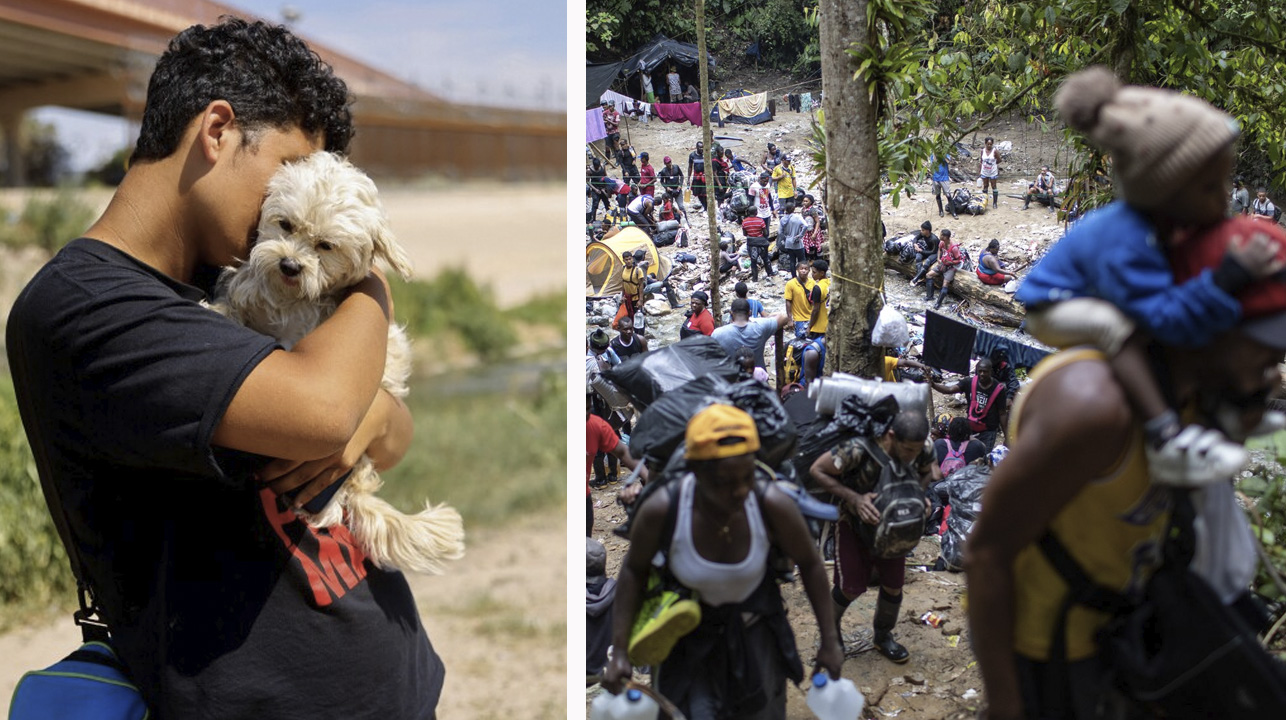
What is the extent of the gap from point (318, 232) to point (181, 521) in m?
0.67

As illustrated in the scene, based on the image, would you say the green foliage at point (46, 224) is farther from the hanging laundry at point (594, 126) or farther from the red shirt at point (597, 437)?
the hanging laundry at point (594, 126)

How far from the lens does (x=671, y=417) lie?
2967mm

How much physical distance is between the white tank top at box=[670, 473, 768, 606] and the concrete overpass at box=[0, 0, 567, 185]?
7.61 ft

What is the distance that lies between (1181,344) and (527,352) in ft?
31.6

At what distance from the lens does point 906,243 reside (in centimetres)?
1628

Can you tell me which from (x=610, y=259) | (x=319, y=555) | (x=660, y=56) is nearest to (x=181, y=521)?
(x=319, y=555)

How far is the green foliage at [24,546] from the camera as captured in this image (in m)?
6.02

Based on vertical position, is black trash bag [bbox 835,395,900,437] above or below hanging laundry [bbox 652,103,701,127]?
below

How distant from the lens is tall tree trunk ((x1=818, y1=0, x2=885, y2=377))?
515 centimetres

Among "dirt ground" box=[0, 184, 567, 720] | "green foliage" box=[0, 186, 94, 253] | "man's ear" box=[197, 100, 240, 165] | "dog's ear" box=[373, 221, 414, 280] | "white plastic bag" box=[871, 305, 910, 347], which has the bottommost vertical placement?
"dirt ground" box=[0, 184, 567, 720]

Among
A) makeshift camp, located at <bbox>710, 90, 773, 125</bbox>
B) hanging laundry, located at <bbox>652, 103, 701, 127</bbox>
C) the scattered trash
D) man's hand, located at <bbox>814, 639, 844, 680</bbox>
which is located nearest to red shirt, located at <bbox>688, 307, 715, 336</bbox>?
the scattered trash

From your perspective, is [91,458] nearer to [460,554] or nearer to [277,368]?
[277,368]

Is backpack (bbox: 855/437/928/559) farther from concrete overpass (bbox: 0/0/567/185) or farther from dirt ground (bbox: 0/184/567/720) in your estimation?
concrete overpass (bbox: 0/0/567/185)

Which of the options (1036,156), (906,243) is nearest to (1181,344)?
(906,243)
